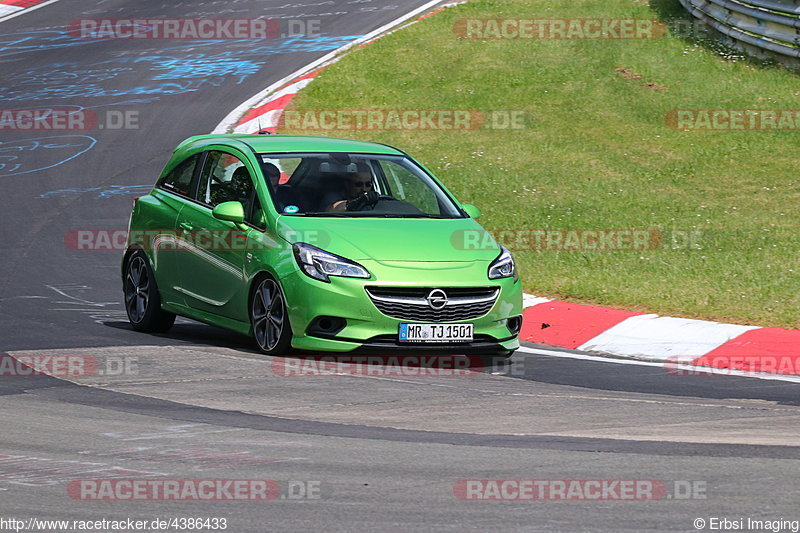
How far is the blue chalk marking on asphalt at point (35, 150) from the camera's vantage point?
758 inches

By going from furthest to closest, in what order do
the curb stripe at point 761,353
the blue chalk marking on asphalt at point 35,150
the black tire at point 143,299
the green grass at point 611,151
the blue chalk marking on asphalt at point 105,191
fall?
the blue chalk marking on asphalt at point 35,150 < the blue chalk marking on asphalt at point 105,191 < the green grass at point 611,151 < the black tire at point 143,299 < the curb stripe at point 761,353

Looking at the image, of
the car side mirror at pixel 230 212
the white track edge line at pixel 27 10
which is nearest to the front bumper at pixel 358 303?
the car side mirror at pixel 230 212

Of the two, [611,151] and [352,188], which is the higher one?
[352,188]

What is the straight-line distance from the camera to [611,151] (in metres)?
19.1

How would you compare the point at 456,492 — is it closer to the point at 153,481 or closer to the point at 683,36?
the point at 153,481

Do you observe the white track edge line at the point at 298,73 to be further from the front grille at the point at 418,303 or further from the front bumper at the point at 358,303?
the front grille at the point at 418,303

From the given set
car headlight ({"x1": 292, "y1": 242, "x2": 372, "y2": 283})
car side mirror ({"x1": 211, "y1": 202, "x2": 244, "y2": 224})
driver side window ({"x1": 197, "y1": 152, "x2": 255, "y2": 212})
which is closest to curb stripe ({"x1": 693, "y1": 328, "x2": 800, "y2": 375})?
car headlight ({"x1": 292, "y1": 242, "x2": 372, "y2": 283})

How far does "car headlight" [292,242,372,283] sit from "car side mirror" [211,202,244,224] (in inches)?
30.8

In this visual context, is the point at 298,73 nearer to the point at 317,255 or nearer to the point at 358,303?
the point at 317,255

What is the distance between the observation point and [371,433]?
7328 millimetres

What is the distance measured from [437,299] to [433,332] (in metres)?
0.24

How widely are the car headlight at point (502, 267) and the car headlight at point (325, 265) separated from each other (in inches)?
40.0

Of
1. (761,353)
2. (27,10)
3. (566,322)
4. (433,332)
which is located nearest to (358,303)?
(433,332)

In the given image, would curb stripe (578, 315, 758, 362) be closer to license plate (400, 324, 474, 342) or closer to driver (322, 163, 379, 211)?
license plate (400, 324, 474, 342)
